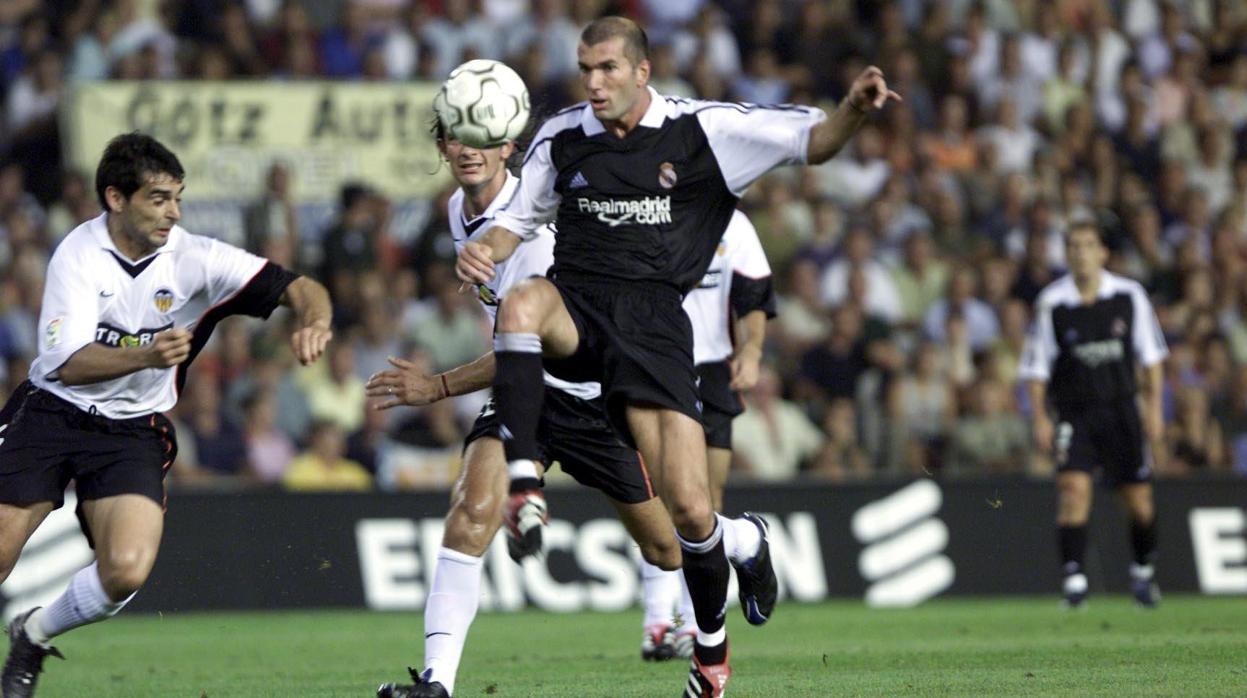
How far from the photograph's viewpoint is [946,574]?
49.9 feet

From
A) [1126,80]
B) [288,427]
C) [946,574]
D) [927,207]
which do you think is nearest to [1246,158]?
[1126,80]

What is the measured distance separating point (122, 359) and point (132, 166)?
886 millimetres

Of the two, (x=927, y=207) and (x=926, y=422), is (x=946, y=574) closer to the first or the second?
(x=926, y=422)

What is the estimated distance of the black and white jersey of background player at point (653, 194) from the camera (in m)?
7.61

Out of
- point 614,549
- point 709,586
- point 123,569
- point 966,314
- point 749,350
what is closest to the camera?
point 123,569

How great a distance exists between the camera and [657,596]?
33.7 feet

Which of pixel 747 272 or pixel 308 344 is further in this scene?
pixel 747 272

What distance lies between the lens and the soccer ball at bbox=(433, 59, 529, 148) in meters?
7.93

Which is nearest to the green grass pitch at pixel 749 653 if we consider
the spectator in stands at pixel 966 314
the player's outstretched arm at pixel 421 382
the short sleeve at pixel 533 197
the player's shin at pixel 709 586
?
the player's shin at pixel 709 586

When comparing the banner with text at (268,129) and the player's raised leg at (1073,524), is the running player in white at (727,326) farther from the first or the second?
the banner with text at (268,129)

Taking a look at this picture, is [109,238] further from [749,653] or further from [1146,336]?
[1146,336]

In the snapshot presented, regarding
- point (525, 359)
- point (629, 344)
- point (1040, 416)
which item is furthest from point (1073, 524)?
point (525, 359)

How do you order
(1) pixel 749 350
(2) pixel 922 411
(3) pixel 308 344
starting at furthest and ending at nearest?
(2) pixel 922 411 < (1) pixel 749 350 < (3) pixel 308 344

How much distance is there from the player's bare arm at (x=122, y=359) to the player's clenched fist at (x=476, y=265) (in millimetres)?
1080
